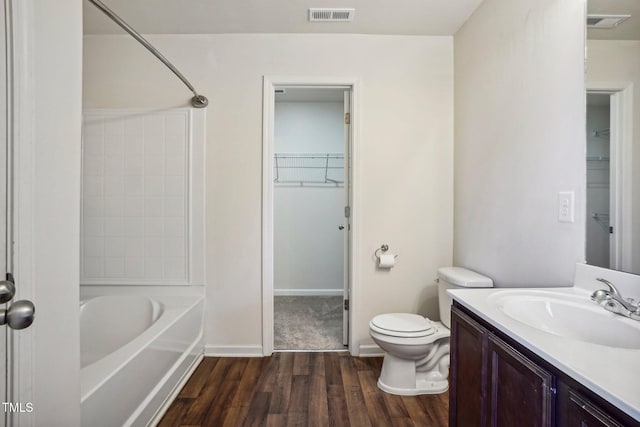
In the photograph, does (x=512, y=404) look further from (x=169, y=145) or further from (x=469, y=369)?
(x=169, y=145)

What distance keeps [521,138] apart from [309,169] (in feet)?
8.12

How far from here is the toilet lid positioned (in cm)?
178

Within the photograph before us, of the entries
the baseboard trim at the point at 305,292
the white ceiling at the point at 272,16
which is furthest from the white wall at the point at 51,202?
the baseboard trim at the point at 305,292

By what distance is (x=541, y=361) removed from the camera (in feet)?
2.53

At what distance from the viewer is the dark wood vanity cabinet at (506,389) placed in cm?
66

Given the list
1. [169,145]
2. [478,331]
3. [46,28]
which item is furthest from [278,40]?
[478,331]

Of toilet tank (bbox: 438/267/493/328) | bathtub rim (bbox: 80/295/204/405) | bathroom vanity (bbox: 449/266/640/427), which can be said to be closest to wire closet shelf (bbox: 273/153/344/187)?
bathtub rim (bbox: 80/295/204/405)

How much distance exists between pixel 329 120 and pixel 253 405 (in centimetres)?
305

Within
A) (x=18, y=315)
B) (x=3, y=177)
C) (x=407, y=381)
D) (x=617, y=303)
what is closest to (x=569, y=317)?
(x=617, y=303)

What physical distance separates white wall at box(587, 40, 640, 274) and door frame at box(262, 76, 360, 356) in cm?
137

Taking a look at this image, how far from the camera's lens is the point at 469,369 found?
43.6 inches

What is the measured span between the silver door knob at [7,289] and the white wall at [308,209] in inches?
121

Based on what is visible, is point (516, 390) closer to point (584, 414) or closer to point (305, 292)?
point (584, 414)

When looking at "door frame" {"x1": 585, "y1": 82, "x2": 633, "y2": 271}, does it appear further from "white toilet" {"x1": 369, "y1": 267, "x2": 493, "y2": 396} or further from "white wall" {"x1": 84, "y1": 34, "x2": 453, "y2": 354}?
"white wall" {"x1": 84, "y1": 34, "x2": 453, "y2": 354}
